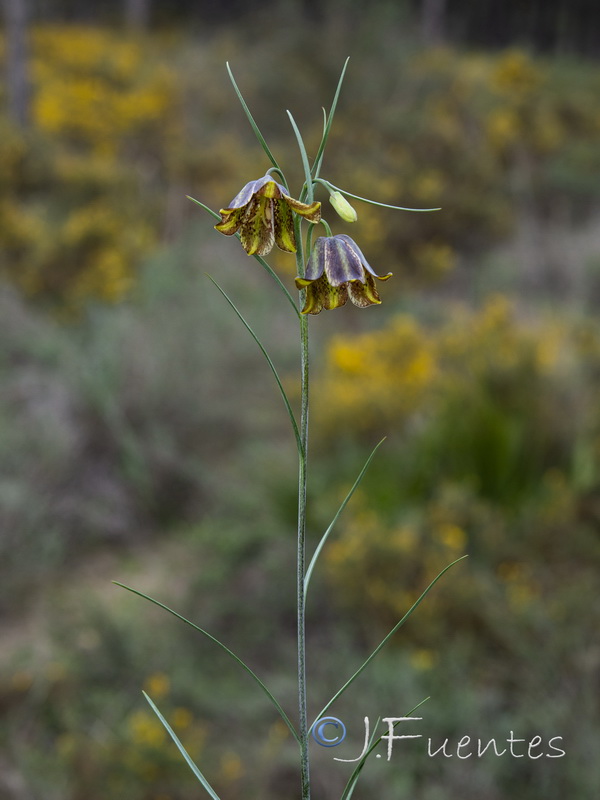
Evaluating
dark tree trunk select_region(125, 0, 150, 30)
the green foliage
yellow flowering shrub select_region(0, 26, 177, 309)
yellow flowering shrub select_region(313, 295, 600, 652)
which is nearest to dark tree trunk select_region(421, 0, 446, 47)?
dark tree trunk select_region(125, 0, 150, 30)

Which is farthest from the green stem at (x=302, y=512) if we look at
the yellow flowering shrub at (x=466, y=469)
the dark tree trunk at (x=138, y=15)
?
the dark tree trunk at (x=138, y=15)

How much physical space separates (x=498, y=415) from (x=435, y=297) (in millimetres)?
3570

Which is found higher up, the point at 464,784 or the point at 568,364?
the point at 568,364

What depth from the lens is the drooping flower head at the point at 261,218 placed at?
2.23 feet

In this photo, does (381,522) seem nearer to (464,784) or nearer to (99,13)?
(464,784)

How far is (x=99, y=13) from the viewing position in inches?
702

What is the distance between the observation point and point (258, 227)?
71 centimetres

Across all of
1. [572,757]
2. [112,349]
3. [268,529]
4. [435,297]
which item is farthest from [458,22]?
[572,757]

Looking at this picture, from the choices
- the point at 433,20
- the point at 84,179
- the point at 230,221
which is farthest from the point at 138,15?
the point at 230,221

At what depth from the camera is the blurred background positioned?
219cm

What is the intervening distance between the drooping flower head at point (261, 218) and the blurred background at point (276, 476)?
1688 mm

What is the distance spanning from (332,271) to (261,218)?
8cm

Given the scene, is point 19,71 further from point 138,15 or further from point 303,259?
point 138,15

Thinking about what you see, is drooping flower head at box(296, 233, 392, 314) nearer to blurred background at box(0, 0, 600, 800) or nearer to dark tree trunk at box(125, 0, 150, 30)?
blurred background at box(0, 0, 600, 800)
